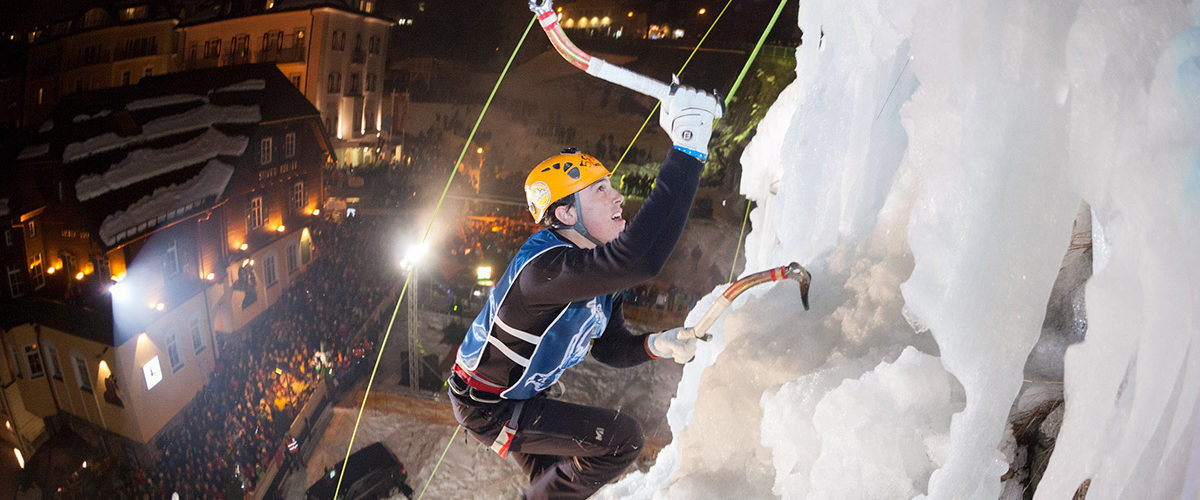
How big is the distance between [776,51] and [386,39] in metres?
3.17

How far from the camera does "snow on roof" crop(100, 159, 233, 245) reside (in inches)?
85.2

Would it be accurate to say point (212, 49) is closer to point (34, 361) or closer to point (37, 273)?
point (37, 273)

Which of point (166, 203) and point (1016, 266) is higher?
point (1016, 266)

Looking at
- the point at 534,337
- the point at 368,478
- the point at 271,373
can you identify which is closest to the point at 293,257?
the point at 271,373

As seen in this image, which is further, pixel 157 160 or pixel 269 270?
pixel 269 270

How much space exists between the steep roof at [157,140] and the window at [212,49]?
7 centimetres

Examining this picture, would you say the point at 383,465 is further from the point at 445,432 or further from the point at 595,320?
the point at 595,320

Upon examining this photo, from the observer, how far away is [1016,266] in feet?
2.69

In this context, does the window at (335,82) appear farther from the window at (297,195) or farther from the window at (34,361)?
the window at (34,361)

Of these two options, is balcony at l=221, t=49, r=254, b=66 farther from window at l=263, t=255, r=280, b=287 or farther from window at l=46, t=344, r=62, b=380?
window at l=46, t=344, r=62, b=380

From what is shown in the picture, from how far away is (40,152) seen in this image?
1.97 m

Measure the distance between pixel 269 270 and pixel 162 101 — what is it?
1107 millimetres

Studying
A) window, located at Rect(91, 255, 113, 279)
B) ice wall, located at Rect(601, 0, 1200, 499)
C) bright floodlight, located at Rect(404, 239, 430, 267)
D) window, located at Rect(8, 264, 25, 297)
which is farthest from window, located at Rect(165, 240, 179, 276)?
ice wall, located at Rect(601, 0, 1200, 499)

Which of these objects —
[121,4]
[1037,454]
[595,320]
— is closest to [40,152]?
[121,4]
